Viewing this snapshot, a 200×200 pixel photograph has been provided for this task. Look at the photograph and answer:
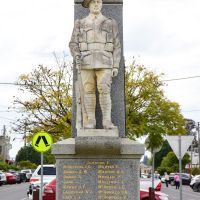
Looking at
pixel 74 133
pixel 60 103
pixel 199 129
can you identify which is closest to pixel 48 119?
pixel 60 103

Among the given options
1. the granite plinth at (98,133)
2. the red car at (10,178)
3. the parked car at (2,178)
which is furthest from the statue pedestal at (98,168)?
the red car at (10,178)

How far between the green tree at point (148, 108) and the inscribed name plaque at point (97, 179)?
20.1 m

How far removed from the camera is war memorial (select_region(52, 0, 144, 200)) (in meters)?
9.40

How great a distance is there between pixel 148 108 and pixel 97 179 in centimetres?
2299

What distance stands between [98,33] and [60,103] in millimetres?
22289

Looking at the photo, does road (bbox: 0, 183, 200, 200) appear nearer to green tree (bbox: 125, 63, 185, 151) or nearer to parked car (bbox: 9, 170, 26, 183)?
green tree (bbox: 125, 63, 185, 151)

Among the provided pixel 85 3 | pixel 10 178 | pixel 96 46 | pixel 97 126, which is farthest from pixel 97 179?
pixel 10 178

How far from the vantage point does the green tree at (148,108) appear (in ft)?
101

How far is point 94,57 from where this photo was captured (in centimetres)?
975

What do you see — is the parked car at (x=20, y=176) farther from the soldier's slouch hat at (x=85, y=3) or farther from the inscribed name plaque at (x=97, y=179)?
the inscribed name plaque at (x=97, y=179)

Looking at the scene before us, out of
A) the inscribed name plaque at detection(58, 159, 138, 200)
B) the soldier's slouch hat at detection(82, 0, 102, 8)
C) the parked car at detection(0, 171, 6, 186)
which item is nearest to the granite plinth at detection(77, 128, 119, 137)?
the inscribed name plaque at detection(58, 159, 138, 200)

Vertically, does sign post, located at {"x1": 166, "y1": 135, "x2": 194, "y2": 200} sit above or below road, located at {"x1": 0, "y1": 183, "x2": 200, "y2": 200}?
above

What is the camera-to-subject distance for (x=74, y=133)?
10.3 m

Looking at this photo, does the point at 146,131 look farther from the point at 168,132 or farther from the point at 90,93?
the point at 90,93
